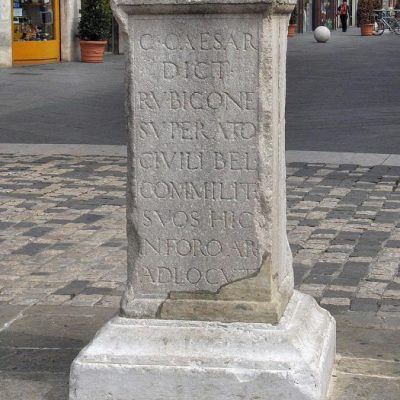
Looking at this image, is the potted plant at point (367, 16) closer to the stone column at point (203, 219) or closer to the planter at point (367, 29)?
the planter at point (367, 29)

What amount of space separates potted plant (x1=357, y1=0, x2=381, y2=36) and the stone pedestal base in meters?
42.1

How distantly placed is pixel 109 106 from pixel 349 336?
37.0 feet

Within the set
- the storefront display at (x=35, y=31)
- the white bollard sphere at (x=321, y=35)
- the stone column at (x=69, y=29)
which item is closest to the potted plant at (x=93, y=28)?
the stone column at (x=69, y=29)

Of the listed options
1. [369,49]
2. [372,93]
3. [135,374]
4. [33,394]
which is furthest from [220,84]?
[369,49]

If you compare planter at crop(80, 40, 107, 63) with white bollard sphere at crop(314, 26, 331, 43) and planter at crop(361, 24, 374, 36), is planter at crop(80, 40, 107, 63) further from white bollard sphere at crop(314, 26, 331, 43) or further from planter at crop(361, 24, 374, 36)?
planter at crop(361, 24, 374, 36)

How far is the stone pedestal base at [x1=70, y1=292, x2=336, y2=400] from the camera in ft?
13.4

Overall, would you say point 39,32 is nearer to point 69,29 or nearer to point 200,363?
point 69,29

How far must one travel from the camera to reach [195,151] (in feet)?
13.7

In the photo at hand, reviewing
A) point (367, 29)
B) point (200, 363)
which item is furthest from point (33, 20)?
point (367, 29)

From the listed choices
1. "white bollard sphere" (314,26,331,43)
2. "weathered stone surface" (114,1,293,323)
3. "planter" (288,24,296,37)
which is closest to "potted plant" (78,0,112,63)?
"white bollard sphere" (314,26,331,43)

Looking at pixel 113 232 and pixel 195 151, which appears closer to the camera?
pixel 195 151

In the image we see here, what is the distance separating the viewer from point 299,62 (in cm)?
2623

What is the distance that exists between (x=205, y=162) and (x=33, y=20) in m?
21.7

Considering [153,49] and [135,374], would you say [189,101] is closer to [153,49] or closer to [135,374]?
[153,49]
